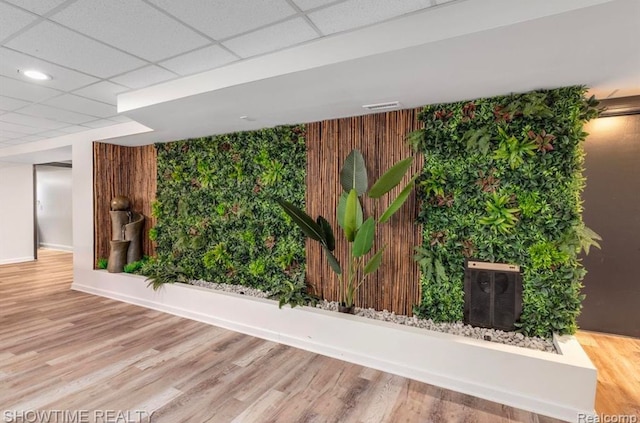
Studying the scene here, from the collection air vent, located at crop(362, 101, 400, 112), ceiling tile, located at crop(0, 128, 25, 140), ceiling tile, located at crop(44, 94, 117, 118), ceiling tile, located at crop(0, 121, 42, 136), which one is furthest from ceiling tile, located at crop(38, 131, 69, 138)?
air vent, located at crop(362, 101, 400, 112)

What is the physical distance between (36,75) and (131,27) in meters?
1.68

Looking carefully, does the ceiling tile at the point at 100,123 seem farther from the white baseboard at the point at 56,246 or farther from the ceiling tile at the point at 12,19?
the white baseboard at the point at 56,246

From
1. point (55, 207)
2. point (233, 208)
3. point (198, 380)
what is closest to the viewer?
point (198, 380)

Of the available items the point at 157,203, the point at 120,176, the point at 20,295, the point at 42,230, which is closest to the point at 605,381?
the point at 157,203

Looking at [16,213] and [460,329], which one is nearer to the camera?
[460,329]

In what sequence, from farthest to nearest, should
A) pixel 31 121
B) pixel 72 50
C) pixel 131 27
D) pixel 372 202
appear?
pixel 31 121 → pixel 372 202 → pixel 72 50 → pixel 131 27

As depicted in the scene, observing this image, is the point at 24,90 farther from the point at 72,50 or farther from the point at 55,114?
the point at 72,50

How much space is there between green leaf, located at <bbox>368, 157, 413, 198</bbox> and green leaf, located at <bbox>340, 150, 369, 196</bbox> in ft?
1.04

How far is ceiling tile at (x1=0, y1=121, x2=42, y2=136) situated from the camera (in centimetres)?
479

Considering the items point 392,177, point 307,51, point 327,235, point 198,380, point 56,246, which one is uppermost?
point 307,51

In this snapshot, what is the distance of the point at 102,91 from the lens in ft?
11.0

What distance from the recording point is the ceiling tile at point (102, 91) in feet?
10.5

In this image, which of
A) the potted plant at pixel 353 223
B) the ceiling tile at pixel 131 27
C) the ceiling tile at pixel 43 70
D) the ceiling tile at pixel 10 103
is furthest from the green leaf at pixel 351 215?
the ceiling tile at pixel 10 103

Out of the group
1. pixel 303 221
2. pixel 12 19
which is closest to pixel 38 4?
pixel 12 19
